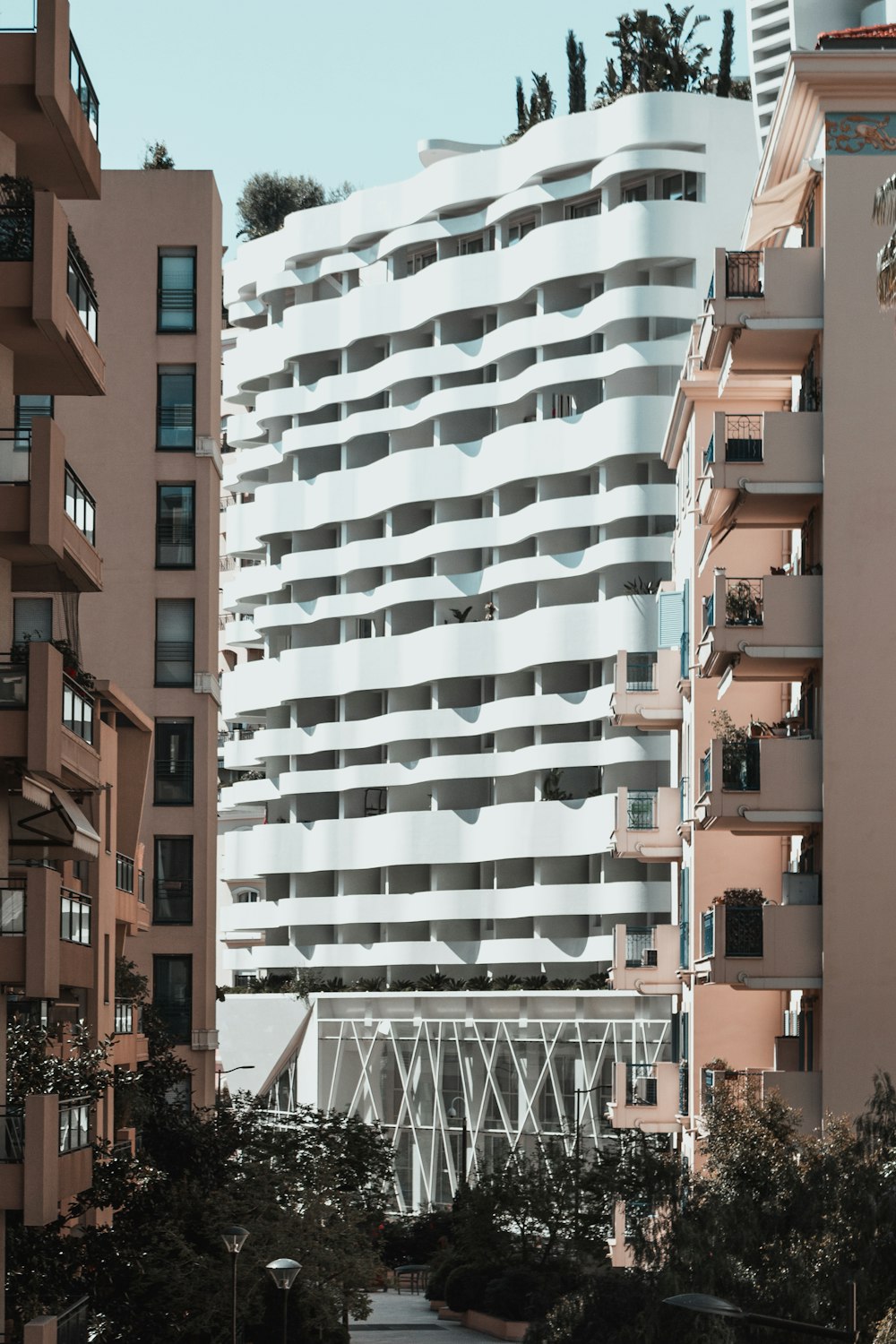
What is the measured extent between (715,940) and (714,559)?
Result: 12182mm

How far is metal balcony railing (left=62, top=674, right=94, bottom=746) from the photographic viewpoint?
28531mm

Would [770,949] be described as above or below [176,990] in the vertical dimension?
above

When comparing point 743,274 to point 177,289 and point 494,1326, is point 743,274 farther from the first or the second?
point 494,1326

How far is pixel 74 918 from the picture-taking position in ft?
99.6

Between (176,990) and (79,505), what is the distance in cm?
3063

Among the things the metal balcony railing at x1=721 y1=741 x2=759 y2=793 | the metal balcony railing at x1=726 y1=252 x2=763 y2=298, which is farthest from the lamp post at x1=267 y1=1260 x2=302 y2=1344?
the metal balcony railing at x1=726 y1=252 x2=763 y2=298

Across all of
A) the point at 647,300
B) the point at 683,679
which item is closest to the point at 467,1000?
the point at 647,300

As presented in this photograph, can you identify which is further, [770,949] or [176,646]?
[176,646]

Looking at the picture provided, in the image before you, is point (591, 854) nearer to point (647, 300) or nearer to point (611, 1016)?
point (611, 1016)

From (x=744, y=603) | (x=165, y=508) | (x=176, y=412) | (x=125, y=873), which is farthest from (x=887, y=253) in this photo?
(x=176, y=412)

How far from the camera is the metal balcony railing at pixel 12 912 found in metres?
27.5

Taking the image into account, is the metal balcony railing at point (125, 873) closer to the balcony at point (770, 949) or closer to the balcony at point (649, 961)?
the balcony at point (649, 961)

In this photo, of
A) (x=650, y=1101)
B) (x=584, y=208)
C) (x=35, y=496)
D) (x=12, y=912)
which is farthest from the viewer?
(x=584, y=208)

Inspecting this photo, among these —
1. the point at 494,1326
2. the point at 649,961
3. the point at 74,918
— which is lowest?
the point at 494,1326
